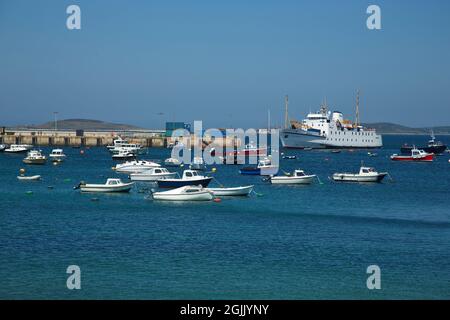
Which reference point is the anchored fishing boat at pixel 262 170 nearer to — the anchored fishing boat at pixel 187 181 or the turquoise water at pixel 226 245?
the turquoise water at pixel 226 245

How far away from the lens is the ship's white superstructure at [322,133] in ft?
467

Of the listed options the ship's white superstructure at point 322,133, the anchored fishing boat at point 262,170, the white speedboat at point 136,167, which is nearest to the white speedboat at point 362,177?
the anchored fishing boat at point 262,170

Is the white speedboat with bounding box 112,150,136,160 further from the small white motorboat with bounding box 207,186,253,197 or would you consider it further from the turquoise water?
the small white motorboat with bounding box 207,186,253,197

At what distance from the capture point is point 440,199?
53469 mm

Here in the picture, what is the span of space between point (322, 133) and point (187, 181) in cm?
9256

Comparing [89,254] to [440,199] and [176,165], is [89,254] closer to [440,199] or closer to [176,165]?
[440,199]

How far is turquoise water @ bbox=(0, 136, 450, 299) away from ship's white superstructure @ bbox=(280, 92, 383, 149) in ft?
285

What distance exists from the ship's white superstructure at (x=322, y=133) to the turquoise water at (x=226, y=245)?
285 ft

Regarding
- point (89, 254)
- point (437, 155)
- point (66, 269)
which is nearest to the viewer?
point (66, 269)

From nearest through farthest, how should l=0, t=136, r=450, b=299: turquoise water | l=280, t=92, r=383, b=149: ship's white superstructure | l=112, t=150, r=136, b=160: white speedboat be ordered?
l=0, t=136, r=450, b=299: turquoise water → l=112, t=150, r=136, b=160: white speedboat → l=280, t=92, r=383, b=149: ship's white superstructure

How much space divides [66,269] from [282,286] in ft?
26.2

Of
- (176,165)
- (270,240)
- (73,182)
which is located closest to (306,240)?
(270,240)

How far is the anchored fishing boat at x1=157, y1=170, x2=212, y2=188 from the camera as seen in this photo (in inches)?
2133

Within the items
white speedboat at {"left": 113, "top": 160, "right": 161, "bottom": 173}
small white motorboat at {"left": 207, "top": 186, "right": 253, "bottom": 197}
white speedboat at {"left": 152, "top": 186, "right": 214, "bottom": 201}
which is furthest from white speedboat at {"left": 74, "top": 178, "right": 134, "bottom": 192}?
white speedboat at {"left": 113, "top": 160, "right": 161, "bottom": 173}
